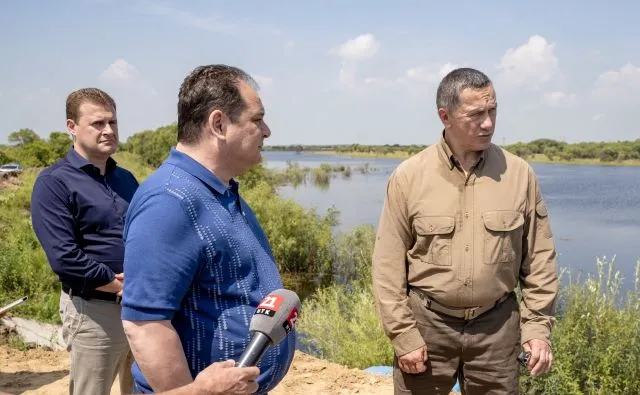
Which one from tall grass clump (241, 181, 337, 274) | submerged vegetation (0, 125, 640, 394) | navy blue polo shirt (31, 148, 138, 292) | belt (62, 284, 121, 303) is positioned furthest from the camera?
tall grass clump (241, 181, 337, 274)

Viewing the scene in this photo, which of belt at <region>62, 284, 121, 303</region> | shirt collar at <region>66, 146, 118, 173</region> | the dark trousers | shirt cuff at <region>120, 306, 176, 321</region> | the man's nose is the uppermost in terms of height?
the man's nose

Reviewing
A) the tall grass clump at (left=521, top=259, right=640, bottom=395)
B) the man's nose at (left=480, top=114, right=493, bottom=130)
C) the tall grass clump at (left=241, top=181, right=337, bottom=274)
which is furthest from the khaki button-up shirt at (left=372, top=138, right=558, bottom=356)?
the tall grass clump at (left=241, top=181, right=337, bottom=274)

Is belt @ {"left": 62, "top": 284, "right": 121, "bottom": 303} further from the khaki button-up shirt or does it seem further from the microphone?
the microphone

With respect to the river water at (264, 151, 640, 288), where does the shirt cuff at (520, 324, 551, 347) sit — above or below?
above

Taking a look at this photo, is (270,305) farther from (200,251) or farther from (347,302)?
(347,302)

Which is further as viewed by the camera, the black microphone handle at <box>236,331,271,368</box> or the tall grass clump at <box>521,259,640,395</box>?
the tall grass clump at <box>521,259,640,395</box>

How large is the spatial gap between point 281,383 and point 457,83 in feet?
11.2

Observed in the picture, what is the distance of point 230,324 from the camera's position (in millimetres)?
1572

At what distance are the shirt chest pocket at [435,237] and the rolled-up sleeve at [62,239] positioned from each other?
149 cm

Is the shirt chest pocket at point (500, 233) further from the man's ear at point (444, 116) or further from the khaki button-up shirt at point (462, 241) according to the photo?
the man's ear at point (444, 116)

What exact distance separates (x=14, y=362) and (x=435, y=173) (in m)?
4.97

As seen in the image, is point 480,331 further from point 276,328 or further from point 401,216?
point 276,328

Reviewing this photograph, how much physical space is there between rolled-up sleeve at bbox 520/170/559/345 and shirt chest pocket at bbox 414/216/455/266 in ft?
1.35

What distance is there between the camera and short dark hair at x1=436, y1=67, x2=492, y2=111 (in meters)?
2.57
